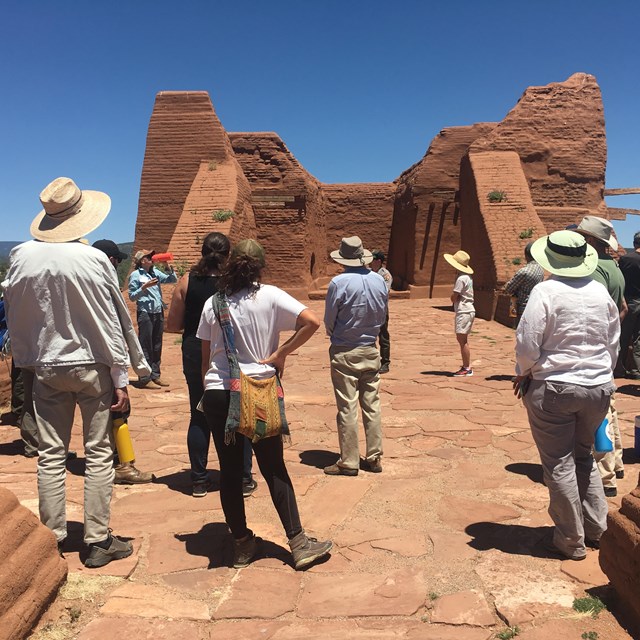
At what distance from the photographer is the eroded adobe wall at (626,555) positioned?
245cm

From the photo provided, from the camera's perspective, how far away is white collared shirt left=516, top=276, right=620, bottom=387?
9.96 feet

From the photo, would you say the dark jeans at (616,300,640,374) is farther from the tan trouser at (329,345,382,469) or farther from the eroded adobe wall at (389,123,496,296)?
the eroded adobe wall at (389,123,496,296)

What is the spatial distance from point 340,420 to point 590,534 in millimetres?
1891

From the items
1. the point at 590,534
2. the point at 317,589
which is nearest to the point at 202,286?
the point at 317,589

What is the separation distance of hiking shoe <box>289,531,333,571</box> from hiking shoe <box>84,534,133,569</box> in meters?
0.92

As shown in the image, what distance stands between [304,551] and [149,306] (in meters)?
5.17

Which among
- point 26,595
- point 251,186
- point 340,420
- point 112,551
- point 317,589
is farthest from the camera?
point 251,186

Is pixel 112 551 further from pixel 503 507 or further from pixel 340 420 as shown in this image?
pixel 503 507

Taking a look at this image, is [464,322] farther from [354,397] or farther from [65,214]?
[65,214]

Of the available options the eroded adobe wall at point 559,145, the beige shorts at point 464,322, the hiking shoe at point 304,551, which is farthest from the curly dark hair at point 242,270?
the eroded adobe wall at point 559,145

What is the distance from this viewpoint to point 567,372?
3.03m

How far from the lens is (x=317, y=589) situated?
9.54 feet

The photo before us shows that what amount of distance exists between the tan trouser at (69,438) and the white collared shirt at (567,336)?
7.29 ft

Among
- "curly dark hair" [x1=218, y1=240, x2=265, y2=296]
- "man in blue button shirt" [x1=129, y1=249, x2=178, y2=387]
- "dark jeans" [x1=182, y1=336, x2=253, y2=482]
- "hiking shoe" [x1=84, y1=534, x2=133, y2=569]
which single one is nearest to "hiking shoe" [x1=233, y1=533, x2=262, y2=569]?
"hiking shoe" [x1=84, y1=534, x2=133, y2=569]
